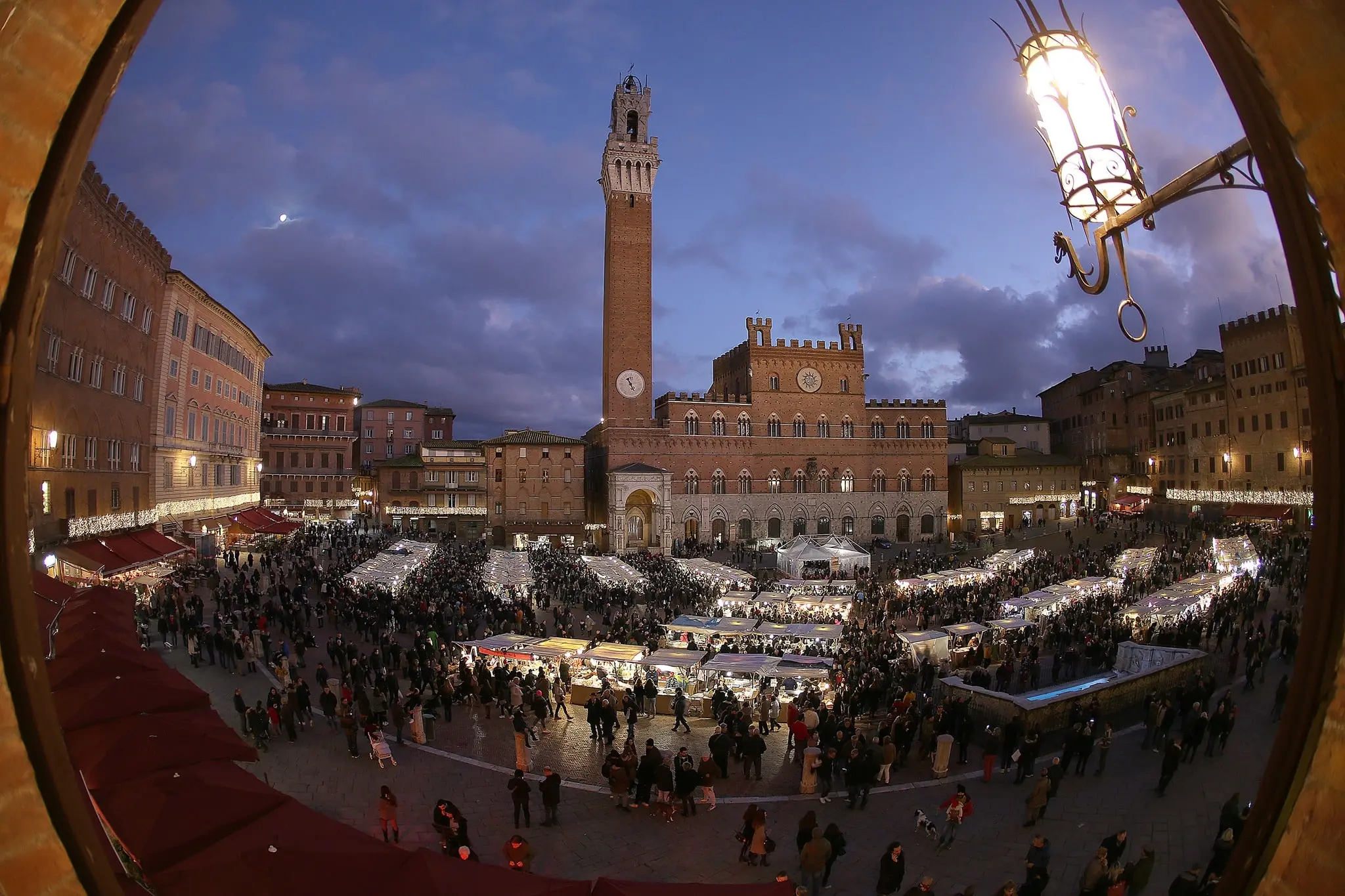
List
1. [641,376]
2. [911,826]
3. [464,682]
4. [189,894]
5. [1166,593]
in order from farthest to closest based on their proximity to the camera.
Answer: [641,376], [1166,593], [464,682], [911,826], [189,894]

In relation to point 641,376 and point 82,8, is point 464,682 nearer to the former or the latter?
point 82,8

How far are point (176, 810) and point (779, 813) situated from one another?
7.45 metres

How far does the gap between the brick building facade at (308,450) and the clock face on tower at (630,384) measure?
27941 millimetres

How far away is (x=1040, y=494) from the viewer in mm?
53812

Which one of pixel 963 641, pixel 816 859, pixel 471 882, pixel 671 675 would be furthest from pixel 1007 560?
pixel 471 882

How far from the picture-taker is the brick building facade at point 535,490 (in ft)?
156

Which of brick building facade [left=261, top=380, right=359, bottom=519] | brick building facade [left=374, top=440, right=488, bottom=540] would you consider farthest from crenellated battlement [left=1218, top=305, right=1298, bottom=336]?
brick building facade [left=261, top=380, right=359, bottom=519]

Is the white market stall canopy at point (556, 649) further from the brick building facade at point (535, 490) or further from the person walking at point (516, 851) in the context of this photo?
the brick building facade at point (535, 490)

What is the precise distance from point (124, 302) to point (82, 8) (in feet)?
95.3

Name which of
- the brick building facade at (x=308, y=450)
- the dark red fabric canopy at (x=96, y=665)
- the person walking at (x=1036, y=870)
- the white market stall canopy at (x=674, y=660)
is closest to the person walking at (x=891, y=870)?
the person walking at (x=1036, y=870)

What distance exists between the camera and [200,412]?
32.2 m

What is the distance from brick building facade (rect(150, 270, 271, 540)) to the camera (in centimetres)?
2812

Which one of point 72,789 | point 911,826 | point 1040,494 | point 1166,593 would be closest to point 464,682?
point 911,826

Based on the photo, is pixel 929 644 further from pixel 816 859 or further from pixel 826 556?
pixel 826 556
